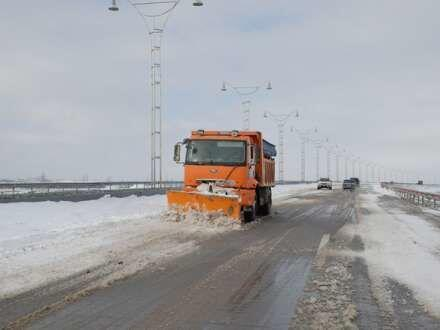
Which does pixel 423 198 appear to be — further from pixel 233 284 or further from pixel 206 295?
pixel 206 295

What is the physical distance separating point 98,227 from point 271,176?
1082cm

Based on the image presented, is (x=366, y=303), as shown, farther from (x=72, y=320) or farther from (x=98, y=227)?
(x=98, y=227)

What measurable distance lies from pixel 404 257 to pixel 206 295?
221 inches

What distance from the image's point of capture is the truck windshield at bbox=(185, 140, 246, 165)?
19.8 m

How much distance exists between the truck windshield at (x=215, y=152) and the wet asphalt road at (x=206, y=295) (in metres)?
7.15

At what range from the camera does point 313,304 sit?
7332 millimetres

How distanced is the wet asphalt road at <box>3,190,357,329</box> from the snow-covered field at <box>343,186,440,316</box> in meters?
1.20

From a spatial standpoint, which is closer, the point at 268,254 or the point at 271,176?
the point at 268,254

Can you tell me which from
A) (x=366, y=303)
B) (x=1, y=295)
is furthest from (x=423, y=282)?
(x=1, y=295)

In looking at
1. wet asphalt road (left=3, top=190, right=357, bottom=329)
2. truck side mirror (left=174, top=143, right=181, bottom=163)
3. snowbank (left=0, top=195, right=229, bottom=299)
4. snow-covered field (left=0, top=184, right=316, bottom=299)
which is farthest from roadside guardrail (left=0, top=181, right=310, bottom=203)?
wet asphalt road (left=3, top=190, right=357, bottom=329)

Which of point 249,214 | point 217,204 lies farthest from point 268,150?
point 217,204

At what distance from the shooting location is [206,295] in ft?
25.8

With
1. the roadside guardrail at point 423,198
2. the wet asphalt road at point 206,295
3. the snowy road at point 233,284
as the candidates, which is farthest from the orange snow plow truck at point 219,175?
the roadside guardrail at point 423,198

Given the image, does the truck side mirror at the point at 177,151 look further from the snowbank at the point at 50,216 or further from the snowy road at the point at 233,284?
the snowy road at the point at 233,284
